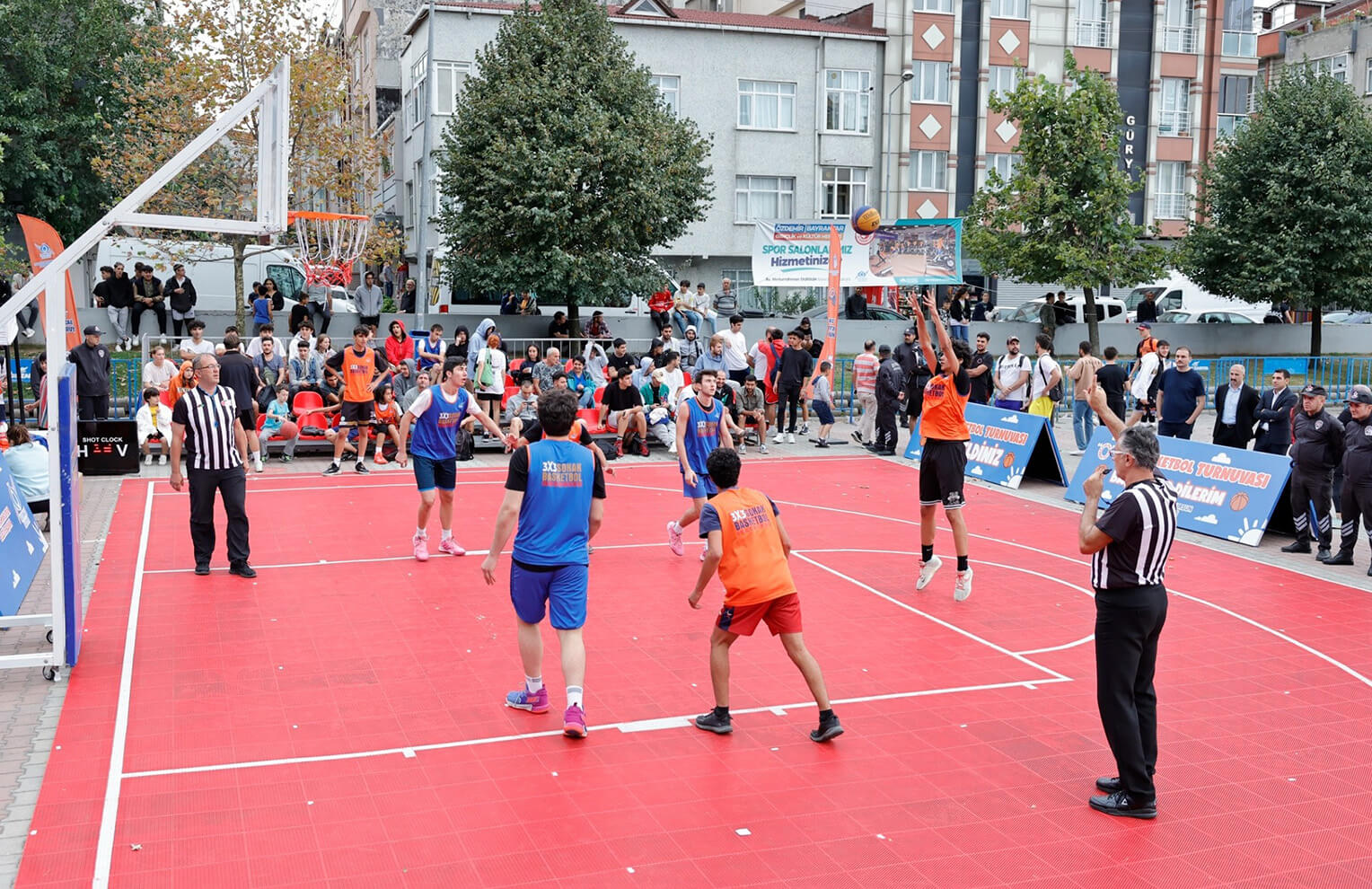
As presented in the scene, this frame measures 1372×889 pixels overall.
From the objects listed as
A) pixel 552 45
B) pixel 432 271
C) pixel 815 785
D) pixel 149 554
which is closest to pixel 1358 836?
pixel 815 785

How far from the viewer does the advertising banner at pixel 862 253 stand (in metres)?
27.0

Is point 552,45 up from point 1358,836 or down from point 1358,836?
up

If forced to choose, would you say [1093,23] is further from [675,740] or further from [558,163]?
[675,740]

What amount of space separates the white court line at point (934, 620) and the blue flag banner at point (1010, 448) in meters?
6.17

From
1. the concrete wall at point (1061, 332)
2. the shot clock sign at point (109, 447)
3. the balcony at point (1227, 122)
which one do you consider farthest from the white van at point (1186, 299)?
the shot clock sign at point (109, 447)

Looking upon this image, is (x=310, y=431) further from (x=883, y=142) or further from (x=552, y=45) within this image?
(x=883, y=142)

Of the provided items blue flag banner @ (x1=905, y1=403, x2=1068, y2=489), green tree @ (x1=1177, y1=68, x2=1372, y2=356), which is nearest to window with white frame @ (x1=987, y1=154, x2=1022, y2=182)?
green tree @ (x1=1177, y1=68, x2=1372, y2=356)

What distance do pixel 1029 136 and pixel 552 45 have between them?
13.8m

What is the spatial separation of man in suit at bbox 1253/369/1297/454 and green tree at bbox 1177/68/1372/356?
20.1 meters

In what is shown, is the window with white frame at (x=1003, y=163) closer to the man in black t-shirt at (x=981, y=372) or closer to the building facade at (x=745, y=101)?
the building facade at (x=745, y=101)

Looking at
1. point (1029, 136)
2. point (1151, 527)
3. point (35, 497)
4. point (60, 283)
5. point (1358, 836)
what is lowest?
point (1358, 836)

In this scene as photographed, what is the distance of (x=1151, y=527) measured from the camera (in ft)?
22.6

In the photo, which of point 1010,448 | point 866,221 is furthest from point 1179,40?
point 1010,448

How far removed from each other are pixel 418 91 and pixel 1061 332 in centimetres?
2332
